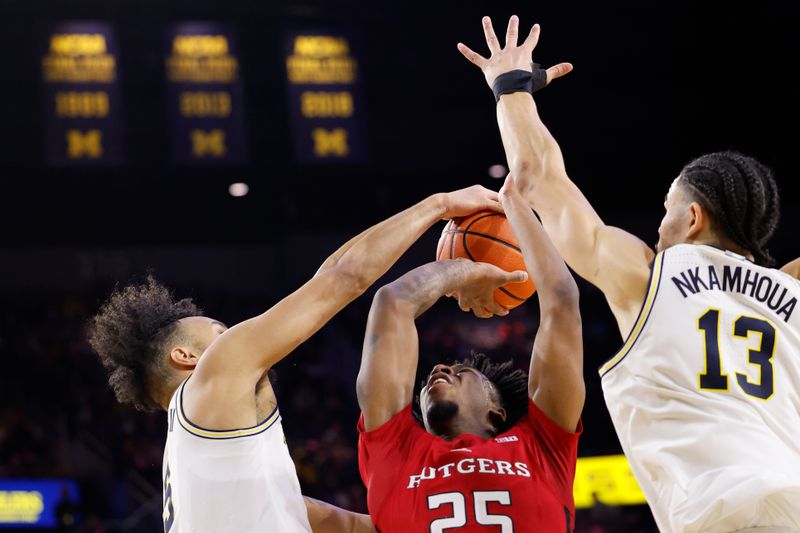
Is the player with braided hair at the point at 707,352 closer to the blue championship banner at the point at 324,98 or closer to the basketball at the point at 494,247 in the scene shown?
the basketball at the point at 494,247

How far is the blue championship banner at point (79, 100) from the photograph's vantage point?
11.9 meters

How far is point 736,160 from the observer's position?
3031mm

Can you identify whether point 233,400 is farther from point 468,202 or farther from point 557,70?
point 557,70

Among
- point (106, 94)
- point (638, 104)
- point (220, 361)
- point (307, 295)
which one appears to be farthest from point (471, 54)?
point (638, 104)

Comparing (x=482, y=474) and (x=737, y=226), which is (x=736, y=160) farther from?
(x=482, y=474)

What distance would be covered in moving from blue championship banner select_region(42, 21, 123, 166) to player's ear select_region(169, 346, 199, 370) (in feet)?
29.3

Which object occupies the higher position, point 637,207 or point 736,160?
point 637,207

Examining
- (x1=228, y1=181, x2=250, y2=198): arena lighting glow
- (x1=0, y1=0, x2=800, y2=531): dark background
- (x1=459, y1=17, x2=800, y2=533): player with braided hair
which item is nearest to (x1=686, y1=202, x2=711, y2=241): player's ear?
(x1=459, y1=17, x2=800, y2=533): player with braided hair

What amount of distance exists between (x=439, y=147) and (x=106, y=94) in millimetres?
4965

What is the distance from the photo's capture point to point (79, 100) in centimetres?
1189

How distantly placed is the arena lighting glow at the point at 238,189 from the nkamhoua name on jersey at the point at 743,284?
1178 cm

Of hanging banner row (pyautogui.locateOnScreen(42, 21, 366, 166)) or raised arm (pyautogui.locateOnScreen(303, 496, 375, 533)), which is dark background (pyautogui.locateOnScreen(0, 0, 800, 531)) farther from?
raised arm (pyautogui.locateOnScreen(303, 496, 375, 533))

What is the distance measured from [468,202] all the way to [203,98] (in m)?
8.83

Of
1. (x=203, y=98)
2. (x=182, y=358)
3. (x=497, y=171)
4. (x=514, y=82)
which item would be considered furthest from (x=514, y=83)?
(x=497, y=171)
